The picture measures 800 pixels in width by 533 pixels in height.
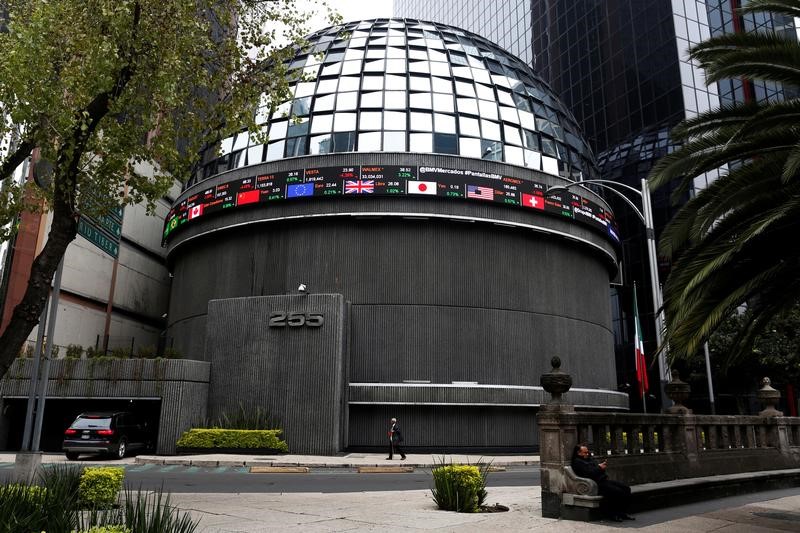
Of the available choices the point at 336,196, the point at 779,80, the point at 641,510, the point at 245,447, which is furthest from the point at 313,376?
the point at 779,80

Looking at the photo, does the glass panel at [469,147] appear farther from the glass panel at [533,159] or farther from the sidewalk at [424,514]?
the sidewalk at [424,514]

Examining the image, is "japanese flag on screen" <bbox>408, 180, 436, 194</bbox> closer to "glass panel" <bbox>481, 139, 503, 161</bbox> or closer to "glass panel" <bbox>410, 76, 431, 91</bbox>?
"glass panel" <bbox>481, 139, 503, 161</bbox>

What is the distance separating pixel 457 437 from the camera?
1101 inches

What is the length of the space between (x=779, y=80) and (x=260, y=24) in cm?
1155

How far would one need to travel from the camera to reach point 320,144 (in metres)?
32.9

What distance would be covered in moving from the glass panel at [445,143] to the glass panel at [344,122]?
456cm

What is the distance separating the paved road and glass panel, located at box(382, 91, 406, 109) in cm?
2025

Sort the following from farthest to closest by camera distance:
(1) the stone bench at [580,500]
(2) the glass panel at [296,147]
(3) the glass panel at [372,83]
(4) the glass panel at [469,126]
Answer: (3) the glass panel at [372,83] → (4) the glass panel at [469,126] → (2) the glass panel at [296,147] → (1) the stone bench at [580,500]

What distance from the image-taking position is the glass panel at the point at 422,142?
32.3 metres

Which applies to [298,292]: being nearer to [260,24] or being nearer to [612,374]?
[260,24]

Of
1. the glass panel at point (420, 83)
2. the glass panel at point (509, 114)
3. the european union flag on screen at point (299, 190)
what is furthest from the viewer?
the glass panel at point (509, 114)

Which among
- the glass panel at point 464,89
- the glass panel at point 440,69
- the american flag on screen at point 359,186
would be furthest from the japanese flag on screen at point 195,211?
the glass panel at point 464,89

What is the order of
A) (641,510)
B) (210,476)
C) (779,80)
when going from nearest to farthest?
1. (779,80)
2. (641,510)
3. (210,476)

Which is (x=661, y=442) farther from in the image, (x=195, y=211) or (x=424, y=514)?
(x=195, y=211)
